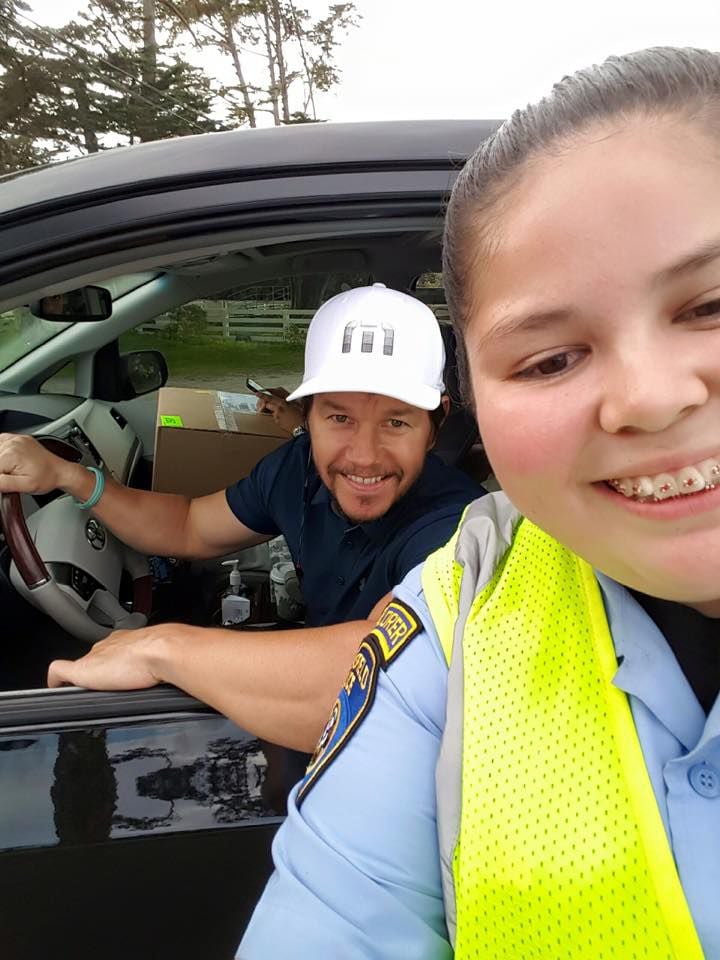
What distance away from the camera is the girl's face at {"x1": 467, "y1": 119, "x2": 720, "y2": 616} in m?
0.54

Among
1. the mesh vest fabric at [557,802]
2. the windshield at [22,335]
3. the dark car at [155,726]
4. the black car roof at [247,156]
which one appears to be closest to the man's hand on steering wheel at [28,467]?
the windshield at [22,335]

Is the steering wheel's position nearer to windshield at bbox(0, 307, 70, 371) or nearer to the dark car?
windshield at bbox(0, 307, 70, 371)

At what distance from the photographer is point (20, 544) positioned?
1637 mm

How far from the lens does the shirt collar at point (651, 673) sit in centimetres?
64

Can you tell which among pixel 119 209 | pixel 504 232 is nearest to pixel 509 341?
pixel 504 232

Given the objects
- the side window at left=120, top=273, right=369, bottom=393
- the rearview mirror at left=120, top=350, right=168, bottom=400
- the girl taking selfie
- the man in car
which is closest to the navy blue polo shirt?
the man in car

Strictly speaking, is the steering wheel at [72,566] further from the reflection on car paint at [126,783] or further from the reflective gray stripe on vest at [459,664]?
the reflective gray stripe on vest at [459,664]

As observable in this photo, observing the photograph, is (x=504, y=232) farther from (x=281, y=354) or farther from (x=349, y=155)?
(x=281, y=354)

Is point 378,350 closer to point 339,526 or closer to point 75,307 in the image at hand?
point 339,526

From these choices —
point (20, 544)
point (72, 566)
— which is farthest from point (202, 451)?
point (20, 544)

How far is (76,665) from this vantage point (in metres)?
1.23

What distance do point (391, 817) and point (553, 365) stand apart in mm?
476

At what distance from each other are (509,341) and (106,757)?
873mm

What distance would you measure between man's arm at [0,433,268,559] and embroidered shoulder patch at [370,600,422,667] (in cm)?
122
